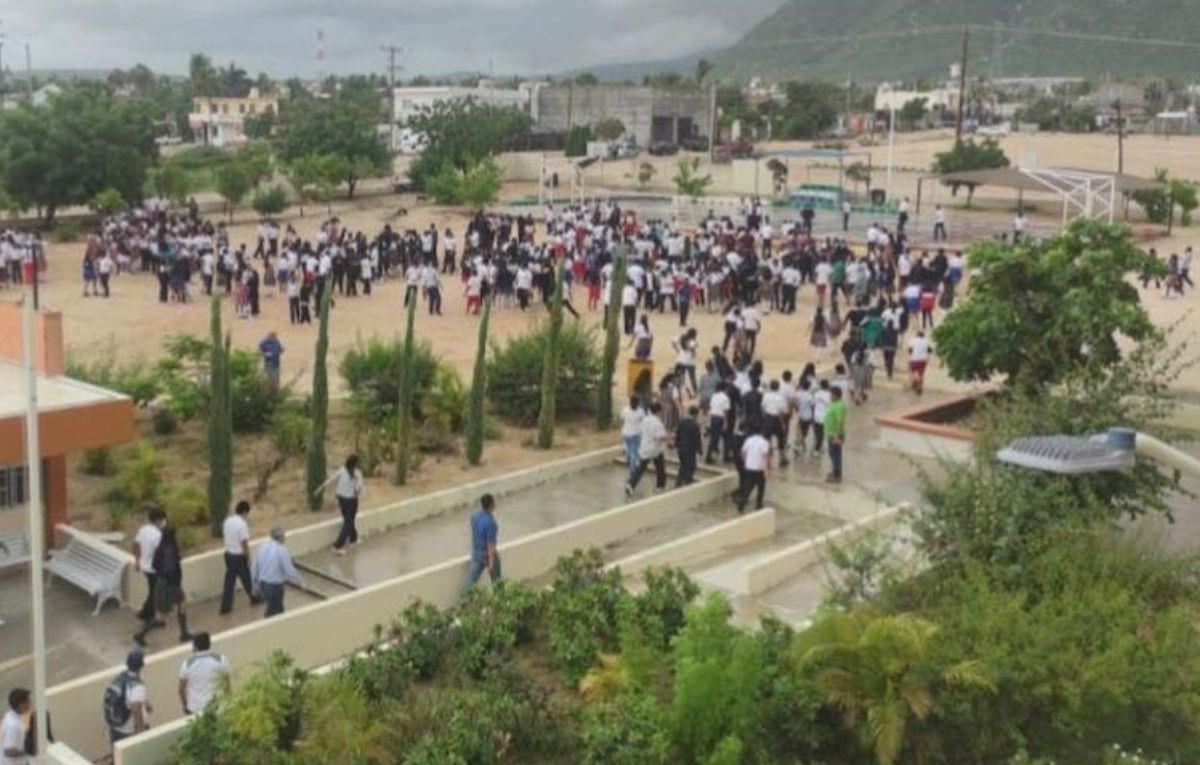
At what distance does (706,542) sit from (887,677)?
4.89 meters

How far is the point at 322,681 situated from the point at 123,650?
296cm

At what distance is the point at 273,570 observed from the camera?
36.3 feet

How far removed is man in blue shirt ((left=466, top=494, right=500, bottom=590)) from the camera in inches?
460

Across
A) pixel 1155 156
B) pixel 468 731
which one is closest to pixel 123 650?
pixel 468 731

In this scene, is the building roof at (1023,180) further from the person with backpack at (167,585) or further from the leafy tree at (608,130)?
the leafy tree at (608,130)

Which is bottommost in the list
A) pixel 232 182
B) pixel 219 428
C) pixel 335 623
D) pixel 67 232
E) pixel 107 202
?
pixel 335 623

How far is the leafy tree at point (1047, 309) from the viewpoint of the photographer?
15.0 meters

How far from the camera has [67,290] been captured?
2897cm

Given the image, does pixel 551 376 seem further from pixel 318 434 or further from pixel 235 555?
pixel 235 555

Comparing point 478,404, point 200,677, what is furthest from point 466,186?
point 200,677

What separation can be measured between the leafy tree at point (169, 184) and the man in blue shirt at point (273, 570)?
36534 mm

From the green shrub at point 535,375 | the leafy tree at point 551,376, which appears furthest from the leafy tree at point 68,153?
the leafy tree at point 551,376

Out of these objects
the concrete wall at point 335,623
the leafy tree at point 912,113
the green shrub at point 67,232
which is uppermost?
the leafy tree at point 912,113

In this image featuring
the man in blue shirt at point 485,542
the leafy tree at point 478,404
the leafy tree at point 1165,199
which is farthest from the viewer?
the leafy tree at point 1165,199
